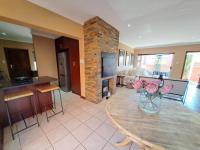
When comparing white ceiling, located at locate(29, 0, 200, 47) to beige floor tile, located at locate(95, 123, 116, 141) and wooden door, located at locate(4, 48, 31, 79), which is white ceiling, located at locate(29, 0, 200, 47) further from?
beige floor tile, located at locate(95, 123, 116, 141)

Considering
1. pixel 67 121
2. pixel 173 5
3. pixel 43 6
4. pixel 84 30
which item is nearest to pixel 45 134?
pixel 67 121

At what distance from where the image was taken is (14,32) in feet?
8.66

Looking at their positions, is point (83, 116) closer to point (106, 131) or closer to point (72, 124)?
point (72, 124)

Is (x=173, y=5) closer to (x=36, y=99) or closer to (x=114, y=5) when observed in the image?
(x=114, y=5)

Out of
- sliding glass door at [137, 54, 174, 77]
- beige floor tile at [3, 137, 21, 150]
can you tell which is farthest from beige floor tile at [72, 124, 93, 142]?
sliding glass door at [137, 54, 174, 77]

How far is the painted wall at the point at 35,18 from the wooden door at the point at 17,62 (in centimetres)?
147

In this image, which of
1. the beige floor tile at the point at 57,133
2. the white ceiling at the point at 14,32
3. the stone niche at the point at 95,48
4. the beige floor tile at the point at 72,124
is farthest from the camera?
the stone niche at the point at 95,48

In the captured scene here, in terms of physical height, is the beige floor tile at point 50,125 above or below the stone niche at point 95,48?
below

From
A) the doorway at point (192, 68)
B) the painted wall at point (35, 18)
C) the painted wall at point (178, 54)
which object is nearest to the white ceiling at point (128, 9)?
the painted wall at point (35, 18)

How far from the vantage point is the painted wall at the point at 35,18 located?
1537 mm

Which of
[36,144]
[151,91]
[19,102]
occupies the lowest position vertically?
[36,144]

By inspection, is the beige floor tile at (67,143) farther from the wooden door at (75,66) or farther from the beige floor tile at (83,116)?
the wooden door at (75,66)

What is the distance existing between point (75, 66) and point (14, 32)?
6.67 feet

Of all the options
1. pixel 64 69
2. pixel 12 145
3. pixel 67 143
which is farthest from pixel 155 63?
pixel 12 145
